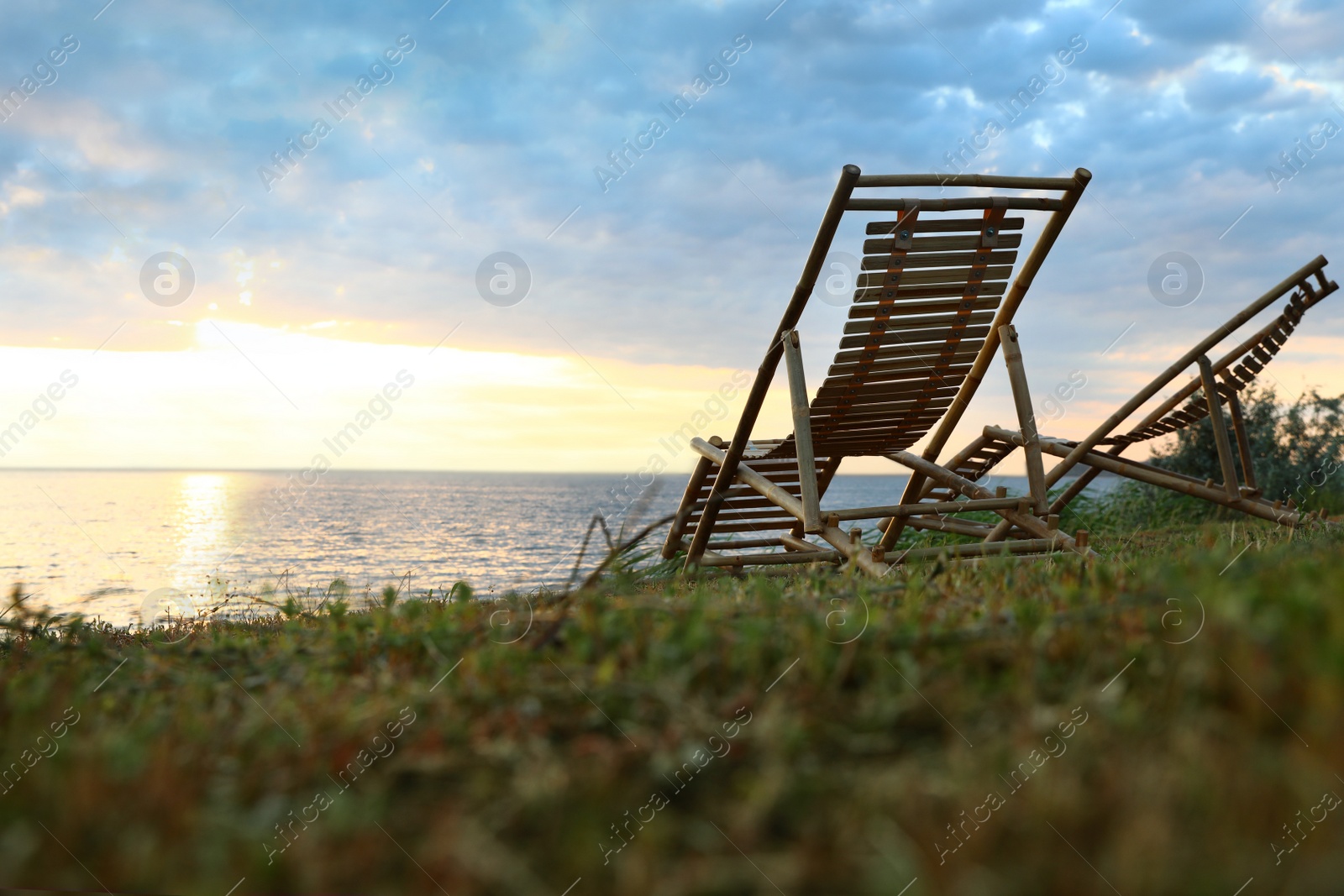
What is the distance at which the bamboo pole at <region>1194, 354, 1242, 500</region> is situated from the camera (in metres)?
7.57

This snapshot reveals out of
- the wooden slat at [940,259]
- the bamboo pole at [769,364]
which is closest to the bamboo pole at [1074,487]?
the wooden slat at [940,259]

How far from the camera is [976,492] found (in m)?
6.49

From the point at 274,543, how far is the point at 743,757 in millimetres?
33200

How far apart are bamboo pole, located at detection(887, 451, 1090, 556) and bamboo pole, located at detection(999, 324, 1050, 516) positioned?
0.12 m

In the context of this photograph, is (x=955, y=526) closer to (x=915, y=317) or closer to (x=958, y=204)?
(x=915, y=317)

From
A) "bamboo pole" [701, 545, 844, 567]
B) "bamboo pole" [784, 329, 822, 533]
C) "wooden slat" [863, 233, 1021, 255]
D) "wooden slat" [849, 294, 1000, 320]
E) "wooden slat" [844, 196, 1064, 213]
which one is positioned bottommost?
"bamboo pole" [701, 545, 844, 567]

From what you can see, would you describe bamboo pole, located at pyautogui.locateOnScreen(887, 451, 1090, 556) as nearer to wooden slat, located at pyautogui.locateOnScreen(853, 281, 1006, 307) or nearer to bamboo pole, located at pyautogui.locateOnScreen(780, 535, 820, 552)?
bamboo pole, located at pyautogui.locateOnScreen(780, 535, 820, 552)

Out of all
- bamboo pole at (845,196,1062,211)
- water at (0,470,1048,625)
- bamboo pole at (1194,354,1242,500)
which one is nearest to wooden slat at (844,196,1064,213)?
bamboo pole at (845,196,1062,211)

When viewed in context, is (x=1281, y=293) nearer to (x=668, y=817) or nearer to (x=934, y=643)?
(x=934, y=643)

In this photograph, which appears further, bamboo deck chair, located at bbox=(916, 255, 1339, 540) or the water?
the water

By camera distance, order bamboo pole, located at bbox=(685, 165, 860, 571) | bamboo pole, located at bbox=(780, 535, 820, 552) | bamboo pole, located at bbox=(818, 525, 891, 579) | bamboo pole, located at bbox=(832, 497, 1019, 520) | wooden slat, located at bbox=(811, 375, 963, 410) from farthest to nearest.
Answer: wooden slat, located at bbox=(811, 375, 963, 410), bamboo pole, located at bbox=(780, 535, 820, 552), bamboo pole, located at bbox=(832, 497, 1019, 520), bamboo pole, located at bbox=(685, 165, 860, 571), bamboo pole, located at bbox=(818, 525, 891, 579)

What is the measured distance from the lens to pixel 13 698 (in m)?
2.12

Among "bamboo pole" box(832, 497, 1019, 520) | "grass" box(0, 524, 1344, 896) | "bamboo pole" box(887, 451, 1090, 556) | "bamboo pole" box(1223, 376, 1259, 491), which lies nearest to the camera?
"grass" box(0, 524, 1344, 896)

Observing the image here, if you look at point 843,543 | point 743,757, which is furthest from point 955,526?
point 743,757
